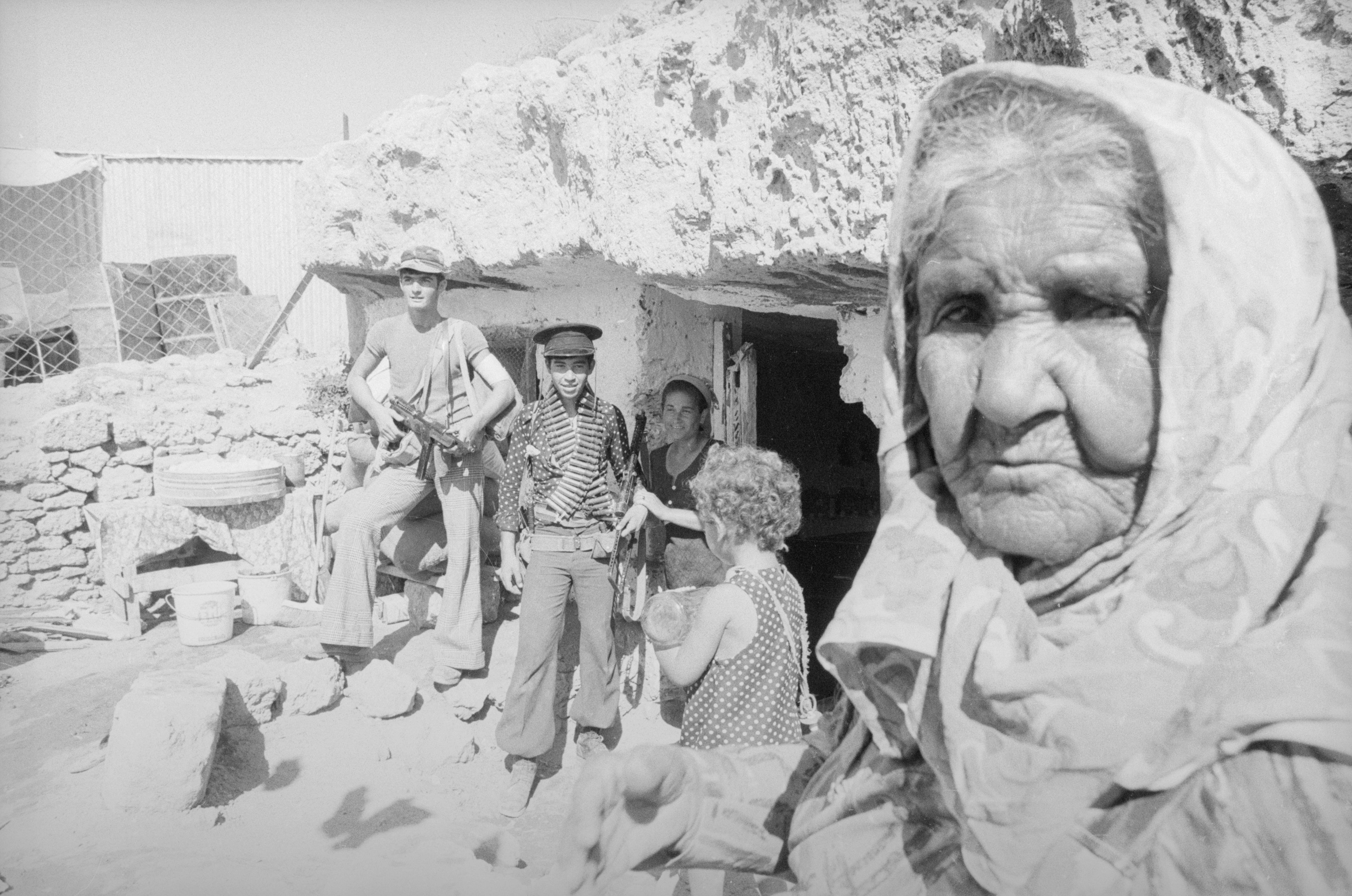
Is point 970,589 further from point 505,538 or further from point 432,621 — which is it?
point 432,621

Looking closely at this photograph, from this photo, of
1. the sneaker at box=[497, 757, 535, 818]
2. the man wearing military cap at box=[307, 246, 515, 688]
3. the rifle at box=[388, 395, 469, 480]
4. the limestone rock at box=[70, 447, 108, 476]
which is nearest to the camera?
the sneaker at box=[497, 757, 535, 818]

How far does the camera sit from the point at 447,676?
14.9 ft

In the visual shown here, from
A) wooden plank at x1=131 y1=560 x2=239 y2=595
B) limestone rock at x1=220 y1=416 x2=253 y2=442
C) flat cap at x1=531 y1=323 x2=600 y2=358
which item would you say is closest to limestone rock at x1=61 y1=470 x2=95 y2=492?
limestone rock at x1=220 y1=416 x2=253 y2=442

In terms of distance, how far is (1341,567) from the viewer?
2.85 ft

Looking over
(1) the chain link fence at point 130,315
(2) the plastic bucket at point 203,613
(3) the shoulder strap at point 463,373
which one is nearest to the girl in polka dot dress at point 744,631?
(3) the shoulder strap at point 463,373

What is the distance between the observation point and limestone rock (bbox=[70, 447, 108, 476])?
6.85 meters

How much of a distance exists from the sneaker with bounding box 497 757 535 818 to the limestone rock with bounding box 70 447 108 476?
5.22 metres

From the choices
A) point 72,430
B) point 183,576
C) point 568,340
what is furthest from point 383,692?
point 72,430

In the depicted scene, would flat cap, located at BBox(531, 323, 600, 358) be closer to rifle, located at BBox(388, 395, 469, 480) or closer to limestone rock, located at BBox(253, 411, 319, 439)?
rifle, located at BBox(388, 395, 469, 480)

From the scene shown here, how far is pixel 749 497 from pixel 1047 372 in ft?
5.62

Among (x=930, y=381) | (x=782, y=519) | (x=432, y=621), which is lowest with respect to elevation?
(x=432, y=621)

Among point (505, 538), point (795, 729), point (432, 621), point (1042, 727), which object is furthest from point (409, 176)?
point (1042, 727)

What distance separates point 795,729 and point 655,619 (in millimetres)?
572

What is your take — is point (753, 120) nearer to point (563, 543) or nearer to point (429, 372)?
point (563, 543)
